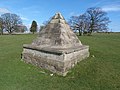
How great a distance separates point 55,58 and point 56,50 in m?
0.50

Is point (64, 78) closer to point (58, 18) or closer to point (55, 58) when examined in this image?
point (55, 58)

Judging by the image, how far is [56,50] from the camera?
8.67 meters

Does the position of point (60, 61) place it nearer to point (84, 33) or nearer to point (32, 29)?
point (84, 33)

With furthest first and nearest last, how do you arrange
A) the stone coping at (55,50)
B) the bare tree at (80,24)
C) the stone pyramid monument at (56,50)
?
the bare tree at (80,24) → the stone pyramid monument at (56,50) → the stone coping at (55,50)

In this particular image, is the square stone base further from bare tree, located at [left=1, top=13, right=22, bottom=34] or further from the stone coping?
bare tree, located at [left=1, top=13, right=22, bottom=34]

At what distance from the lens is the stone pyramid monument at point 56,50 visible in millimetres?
8625

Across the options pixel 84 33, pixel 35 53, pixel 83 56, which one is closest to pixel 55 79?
pixel 35 53

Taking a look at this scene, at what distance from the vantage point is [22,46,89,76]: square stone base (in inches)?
334

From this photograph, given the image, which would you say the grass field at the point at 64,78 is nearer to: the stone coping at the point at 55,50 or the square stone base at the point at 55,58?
the square stone base at the point at 55,58

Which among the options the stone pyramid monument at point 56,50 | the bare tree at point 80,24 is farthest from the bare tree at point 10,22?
the stone pyramid monument at point 56,50

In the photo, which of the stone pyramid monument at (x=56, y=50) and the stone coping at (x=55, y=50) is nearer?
the stone coping at (x=55, y=50)

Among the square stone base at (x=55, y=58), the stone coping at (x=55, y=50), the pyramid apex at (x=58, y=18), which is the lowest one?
the square stone base at (x=55, y=58)

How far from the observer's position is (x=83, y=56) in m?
11.1

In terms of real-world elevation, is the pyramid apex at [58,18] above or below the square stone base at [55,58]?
above
